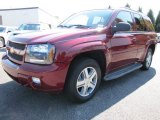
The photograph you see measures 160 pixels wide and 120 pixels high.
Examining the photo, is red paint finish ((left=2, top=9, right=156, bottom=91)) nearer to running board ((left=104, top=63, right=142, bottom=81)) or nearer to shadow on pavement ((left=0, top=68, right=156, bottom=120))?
running board ((left=104, top=63, right=142, bottom=81))

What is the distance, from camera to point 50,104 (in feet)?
12.4

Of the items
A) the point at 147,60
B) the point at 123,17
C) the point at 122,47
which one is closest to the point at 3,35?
the point at 147,60

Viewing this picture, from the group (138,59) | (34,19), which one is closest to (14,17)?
(34,19)

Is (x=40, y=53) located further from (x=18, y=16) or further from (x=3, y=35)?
(x=18, y=16)

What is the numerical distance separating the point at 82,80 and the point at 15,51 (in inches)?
49.7

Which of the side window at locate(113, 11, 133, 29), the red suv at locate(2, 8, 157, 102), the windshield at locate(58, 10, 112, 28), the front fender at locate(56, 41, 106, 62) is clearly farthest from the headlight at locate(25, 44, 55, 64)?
the side window at locate(113, 11, 133, 29)

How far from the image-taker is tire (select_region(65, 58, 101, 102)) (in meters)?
3.54

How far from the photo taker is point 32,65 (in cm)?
327

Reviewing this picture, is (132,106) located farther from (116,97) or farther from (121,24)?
(121,24)

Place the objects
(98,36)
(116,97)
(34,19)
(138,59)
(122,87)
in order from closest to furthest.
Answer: (98,36), (116,97), (122,87), (138,59), (34,19)

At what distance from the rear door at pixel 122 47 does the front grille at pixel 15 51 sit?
173 centimetres

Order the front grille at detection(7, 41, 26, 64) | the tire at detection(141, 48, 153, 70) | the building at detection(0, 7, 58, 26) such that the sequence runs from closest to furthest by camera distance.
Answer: the front grille at detection(7, 41, 26, 64) < the tire at detection(141, 48, 153, 70) < the building at detection(0, 7, 58, 26)

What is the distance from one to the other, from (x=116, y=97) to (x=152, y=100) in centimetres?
69

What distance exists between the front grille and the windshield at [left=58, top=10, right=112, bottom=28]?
4.38ft
